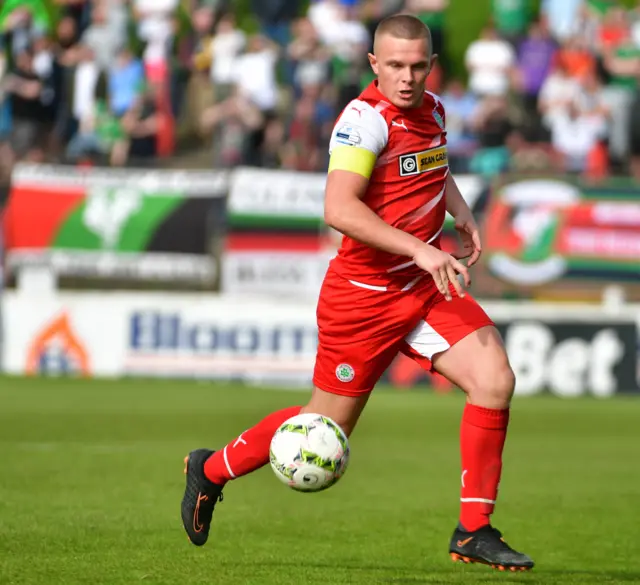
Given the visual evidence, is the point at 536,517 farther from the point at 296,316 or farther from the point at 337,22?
the point at 337,22

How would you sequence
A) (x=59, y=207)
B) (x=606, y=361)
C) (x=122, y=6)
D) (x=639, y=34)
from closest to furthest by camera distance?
(x=606, y=361)
(x=59, y=207)
(x=639, y=34)
(x=122, y=6)

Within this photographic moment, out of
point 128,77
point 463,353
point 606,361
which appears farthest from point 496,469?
point 128,77

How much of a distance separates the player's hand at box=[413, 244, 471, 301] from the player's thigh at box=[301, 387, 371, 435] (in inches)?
34.3

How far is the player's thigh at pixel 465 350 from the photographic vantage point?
658cm

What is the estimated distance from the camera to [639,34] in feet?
66.9

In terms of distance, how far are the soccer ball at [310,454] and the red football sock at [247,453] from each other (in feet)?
1.25

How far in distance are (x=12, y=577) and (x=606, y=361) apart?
39.7ft

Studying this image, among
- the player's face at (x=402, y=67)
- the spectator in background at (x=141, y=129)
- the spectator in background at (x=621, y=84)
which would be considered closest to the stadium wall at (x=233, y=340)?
the spectator in background at (x=141, y=129)

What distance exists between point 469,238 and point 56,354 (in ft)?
39.4

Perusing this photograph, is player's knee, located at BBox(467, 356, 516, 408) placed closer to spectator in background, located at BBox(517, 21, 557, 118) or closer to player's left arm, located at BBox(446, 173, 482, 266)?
player's left arm, located at BBox(446, 173, 482, 266)

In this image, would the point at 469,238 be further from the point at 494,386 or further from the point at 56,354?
the point at 56,354

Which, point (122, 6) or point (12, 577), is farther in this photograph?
point (122, 6)

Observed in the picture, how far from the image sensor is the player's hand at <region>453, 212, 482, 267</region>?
7.07 m

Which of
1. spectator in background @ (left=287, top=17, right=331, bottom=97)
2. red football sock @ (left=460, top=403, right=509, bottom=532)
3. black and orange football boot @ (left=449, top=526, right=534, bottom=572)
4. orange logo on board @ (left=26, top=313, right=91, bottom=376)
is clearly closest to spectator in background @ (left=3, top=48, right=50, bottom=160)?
orange logo on board @ (left=26, top=313, right=91, bottom=376)
